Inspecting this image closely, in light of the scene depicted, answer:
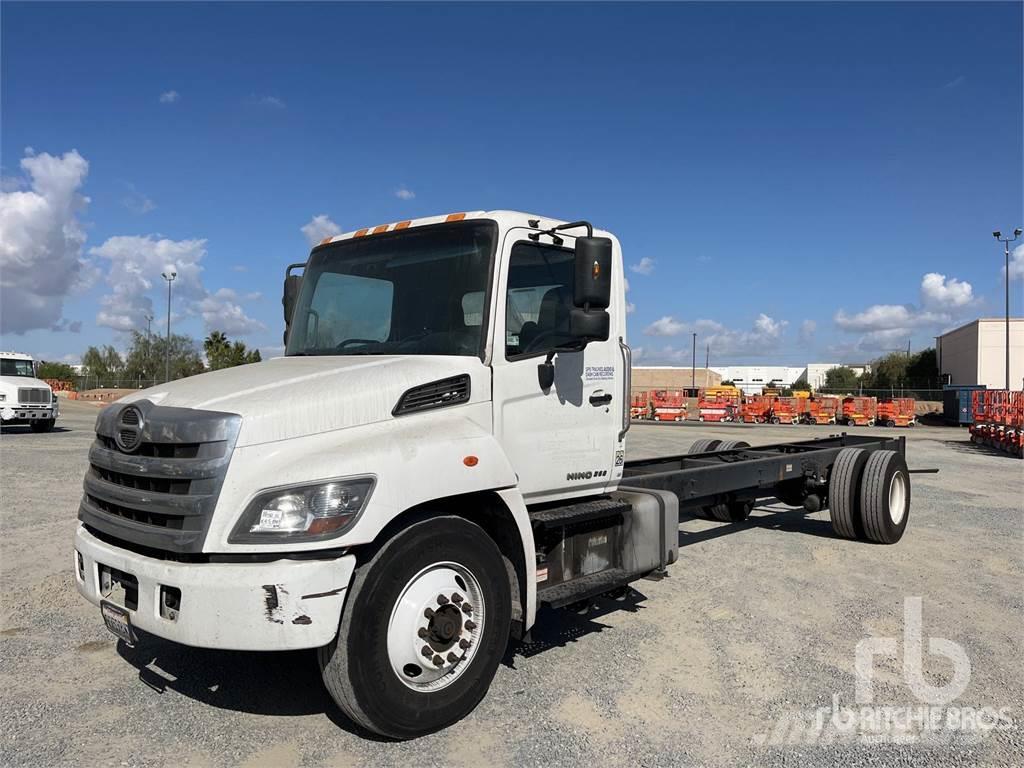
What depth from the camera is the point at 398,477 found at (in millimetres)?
3455

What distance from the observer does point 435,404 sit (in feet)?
12.9

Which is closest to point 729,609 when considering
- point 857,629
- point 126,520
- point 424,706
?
point 857,629

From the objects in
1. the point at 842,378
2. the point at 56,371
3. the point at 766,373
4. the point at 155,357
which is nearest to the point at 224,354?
the point at 155,357

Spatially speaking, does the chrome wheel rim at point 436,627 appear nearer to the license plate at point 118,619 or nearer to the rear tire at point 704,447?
the license plate at point 118,619

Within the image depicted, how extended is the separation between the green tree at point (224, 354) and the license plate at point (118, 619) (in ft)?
179

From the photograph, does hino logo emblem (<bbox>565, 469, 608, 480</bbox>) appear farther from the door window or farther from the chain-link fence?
the chain-link fence

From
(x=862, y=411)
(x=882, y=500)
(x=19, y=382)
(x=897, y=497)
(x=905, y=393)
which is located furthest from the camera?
(x=905, y=393)

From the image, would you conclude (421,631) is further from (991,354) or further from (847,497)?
(991,354)

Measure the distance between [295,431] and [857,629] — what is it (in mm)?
4163

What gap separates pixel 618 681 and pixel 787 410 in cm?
3639

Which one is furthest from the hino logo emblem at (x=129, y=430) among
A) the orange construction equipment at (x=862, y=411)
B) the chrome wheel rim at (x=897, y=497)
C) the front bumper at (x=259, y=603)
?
the orange construction equipment at (x=862, y=411)

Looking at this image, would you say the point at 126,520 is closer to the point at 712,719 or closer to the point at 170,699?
the point at 170,699

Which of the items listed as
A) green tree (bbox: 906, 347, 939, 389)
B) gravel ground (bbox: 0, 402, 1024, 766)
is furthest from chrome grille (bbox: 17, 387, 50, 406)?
green tree (bbox: 906, 347, 939, 389)

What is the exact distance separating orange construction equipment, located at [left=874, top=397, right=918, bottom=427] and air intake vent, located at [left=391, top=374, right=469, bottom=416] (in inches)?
1489
